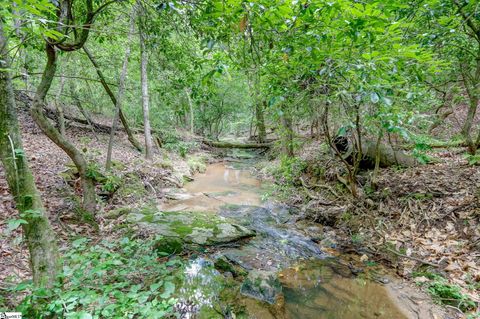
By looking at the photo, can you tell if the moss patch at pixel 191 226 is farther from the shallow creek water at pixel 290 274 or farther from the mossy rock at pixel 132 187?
the mossy rock at pixel 132 187

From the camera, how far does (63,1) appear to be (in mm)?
3393

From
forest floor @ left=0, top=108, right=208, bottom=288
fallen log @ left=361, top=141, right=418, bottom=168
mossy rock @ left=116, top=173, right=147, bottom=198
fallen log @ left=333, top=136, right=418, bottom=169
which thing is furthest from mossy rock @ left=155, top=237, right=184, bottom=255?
fallen log @ left=361, top=141, right=418, bottom=168

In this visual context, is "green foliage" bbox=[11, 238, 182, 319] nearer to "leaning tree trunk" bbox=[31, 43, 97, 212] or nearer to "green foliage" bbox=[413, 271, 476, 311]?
"leaning tree trunk" bbox=[31, 43, 97, 212]

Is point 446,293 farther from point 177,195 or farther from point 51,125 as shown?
point 51,125

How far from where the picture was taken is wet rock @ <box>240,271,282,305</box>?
342 centimetres

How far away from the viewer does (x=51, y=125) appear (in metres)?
4.14

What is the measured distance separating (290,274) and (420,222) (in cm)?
262

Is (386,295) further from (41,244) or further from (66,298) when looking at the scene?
(41,244)

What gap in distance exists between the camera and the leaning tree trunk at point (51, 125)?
3.76 m

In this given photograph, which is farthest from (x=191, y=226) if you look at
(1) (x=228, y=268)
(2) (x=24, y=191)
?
(2) (x=24, y=191)

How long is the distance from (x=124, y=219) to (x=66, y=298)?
2.90m

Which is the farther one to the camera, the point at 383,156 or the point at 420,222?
the point at 383,156

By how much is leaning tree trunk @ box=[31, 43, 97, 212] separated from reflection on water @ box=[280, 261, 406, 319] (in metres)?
3.73

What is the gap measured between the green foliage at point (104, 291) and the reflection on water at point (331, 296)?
1.66m
